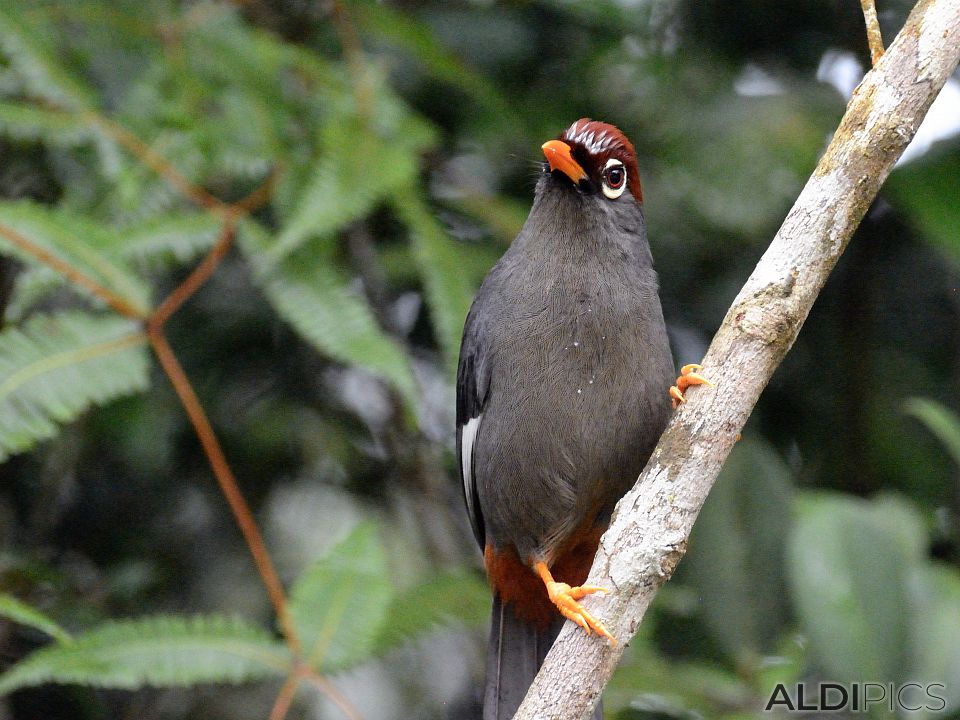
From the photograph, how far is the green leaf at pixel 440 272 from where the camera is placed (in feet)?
13.3

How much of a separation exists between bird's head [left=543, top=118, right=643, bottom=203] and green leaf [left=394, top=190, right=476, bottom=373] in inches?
27.1

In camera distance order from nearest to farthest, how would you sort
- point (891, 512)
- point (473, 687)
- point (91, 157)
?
1. point (891, 512)
2. point (91, 157)
3. point (473, 687)

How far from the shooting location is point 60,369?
3.60 metres

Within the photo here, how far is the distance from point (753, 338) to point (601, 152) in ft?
3.63

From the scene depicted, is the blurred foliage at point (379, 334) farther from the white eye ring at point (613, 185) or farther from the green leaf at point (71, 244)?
the white eye ring at point (613, 185)

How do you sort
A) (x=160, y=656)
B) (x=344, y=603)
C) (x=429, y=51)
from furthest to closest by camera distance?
(x=429, y=51), (x=344, y=603), (x=160, y=656)

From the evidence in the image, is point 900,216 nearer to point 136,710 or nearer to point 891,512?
point 891,512

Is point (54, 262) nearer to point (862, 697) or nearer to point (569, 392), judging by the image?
point (569, 392)

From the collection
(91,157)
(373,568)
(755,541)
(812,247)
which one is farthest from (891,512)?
(91,157)

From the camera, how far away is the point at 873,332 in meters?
4.80

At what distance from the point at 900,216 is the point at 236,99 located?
278 cm

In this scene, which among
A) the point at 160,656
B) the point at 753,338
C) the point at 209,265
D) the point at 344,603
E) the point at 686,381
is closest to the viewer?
the point at 753,338

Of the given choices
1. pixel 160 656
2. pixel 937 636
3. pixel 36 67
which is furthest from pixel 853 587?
pixel 36 67

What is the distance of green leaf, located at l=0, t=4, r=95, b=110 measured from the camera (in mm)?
4074
